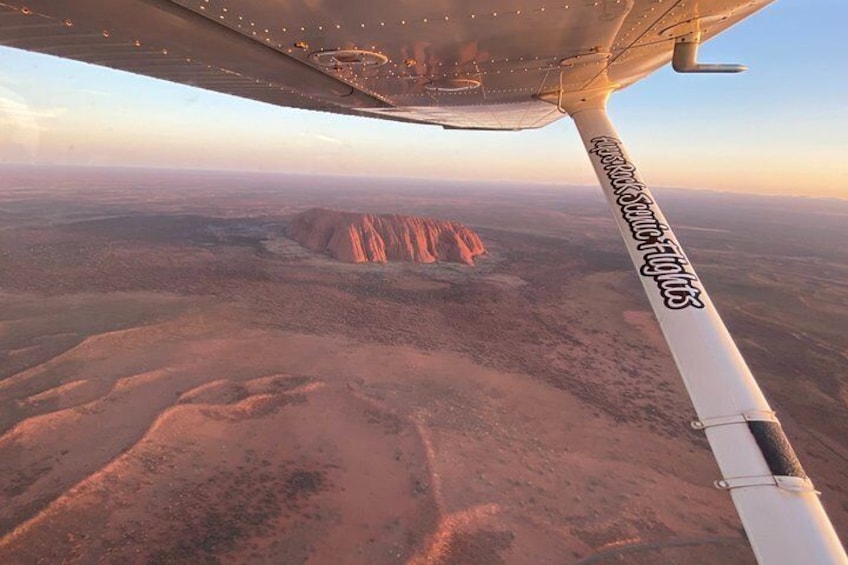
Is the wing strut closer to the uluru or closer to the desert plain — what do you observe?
the desert plain

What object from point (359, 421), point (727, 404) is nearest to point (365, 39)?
point (727, 404)

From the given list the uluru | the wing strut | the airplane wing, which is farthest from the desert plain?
the airplane wing

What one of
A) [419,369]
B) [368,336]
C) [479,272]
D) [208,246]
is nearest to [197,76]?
[419,369]

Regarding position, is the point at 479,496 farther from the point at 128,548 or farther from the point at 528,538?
the point at 128,548

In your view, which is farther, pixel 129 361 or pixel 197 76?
pixel 129 361

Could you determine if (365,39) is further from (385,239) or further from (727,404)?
(385,239)

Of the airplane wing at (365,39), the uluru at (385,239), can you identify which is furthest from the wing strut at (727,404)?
the uluru at (385,239)
